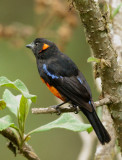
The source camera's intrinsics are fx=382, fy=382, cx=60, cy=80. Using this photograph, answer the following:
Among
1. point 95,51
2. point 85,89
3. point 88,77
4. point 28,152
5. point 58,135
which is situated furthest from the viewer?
point 58,135

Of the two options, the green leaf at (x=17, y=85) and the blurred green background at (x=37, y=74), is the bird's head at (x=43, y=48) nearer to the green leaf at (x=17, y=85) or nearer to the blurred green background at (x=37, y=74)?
the green leaf at (x=17, y=85)

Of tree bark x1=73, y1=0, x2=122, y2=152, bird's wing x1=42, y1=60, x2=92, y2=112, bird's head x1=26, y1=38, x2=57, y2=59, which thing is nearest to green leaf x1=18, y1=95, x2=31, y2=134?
tree bark x1=73, y1=0, x2=122, y2=152

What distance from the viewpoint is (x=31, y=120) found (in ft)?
26.9

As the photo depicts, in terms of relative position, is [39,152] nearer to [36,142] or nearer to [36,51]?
[36,142]

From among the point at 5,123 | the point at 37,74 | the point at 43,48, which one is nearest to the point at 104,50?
the point at 5,123

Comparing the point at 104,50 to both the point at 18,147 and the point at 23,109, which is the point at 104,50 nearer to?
the point at 23,109

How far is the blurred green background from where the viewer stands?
7465 millimetres

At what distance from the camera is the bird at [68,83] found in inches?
124

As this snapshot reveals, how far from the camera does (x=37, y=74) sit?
8484 mm

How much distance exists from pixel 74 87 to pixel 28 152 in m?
1.33

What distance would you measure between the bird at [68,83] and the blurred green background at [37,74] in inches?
136

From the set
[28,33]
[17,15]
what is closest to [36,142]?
[17,15]

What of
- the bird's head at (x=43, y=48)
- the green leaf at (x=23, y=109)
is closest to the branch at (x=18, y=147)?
the green leaf at (x=23, y=109)

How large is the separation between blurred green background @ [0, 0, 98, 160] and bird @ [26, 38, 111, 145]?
344 centimetres
